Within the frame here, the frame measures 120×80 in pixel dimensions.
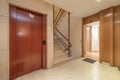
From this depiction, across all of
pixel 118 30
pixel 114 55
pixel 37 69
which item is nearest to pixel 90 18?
pixel 118 30

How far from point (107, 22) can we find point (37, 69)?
3753mm

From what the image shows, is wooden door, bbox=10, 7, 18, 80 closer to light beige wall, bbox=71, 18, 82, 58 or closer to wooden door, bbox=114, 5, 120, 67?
light beige wall, bbox=71, 18, 82, 58

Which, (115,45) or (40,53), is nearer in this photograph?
(40,53)

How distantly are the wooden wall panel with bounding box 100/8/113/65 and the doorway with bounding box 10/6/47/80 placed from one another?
2843 mm

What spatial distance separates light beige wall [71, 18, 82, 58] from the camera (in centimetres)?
543

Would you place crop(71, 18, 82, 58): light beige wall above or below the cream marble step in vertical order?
above

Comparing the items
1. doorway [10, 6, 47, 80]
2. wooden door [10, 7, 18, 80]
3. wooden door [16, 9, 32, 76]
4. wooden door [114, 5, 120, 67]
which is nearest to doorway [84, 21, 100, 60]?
wooden door [114, 5, 120, 67]

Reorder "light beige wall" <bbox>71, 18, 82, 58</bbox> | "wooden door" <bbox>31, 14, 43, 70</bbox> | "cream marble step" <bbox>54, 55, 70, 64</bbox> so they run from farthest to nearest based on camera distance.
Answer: "light beige wall" <bbox>71, 18, 82, 58</bbox> → "cream marble step" <bbox>54, 55, 70, 64</bbox> → "wooden door" <bbox>31, 14, 43, 70</bbox>

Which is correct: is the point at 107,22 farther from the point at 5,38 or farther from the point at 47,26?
the point at 5,38

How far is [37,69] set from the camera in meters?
3.46

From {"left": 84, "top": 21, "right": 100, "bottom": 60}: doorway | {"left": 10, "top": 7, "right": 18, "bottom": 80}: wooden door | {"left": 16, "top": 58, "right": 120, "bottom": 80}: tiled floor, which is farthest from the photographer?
{"left": 84, "top": 21, "right": 100, "bottom": 60}: doorway

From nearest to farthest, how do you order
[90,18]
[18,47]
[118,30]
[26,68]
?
Result: [18,47]
[26,68]
[118,30]
[90,18]

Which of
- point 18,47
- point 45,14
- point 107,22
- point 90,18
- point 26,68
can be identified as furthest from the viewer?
point 90,18

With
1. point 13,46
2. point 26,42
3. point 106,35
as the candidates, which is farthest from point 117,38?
point 13,46
